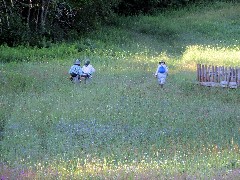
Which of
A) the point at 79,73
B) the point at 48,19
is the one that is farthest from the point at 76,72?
the point at 48,19

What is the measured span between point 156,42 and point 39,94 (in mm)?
22310

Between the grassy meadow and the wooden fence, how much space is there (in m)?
0.49

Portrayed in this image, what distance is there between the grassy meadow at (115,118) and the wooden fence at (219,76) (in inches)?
19.3

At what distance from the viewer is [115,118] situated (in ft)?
55.3

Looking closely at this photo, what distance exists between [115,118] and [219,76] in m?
7.84

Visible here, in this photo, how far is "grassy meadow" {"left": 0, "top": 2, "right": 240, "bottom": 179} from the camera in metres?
10.6

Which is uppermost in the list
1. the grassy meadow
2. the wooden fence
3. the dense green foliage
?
the dense green foliage

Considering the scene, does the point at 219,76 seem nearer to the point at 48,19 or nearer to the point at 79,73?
the point at 79,73

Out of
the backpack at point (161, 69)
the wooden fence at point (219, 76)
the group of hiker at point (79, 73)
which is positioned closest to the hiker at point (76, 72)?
the group of hiker at point (79, 73)

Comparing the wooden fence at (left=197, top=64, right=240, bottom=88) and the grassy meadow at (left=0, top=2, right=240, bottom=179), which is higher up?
the wooden fence at (left=197, top=64, right=240, bottom=88)

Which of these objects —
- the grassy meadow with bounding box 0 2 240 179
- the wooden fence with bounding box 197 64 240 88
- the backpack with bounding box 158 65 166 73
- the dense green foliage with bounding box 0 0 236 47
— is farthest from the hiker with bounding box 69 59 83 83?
the dense green foliage with bounding box 0 0 236 47

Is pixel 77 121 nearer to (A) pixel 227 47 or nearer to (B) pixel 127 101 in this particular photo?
(B) pixel 127 101

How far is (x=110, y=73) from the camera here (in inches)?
1037

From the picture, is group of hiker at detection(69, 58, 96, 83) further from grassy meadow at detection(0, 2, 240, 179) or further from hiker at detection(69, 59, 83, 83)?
grassy meadow at detection(0, 2, 240, 179)
